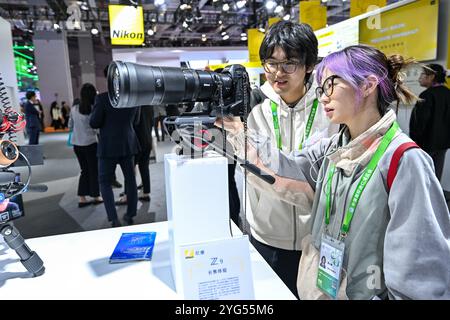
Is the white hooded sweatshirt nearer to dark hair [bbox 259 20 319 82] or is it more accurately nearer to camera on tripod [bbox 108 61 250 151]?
dark hair [bbox 259 20 319 82]

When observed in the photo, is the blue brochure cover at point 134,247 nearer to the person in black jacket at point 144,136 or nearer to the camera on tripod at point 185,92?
the camera on tripod at point 185,92

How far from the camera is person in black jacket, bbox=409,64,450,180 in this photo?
308 cm

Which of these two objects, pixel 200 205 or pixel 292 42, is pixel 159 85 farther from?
pixel 292 42

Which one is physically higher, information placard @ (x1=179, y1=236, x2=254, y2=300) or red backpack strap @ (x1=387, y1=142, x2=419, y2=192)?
red backpack strap @ (x1=387, y1=142, x2=419, y2=192)

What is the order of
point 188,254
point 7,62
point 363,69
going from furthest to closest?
1. point 7,62
2. point 363,69
3. point 188,254

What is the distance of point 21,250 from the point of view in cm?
89

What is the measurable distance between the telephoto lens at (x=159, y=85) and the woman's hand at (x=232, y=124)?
0.06 m

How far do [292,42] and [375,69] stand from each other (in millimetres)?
343

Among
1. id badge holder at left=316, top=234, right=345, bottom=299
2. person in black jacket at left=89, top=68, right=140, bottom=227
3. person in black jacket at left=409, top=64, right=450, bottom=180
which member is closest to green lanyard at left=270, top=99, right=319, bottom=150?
id badge holder at left=316, top=234, right=345, bottom=299

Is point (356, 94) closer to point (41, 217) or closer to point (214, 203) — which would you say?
point (214, 203)

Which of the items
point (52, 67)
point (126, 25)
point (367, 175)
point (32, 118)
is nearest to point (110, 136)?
point (367, 175)

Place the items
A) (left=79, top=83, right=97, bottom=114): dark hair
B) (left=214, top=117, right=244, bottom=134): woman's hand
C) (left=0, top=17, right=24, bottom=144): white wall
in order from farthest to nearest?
(left=79, top=83, right=97, bottom=114): dark hair → (left=0, top=17, right=24, bottom=144): white wall → (left=214, top=117, right=244, bottom=134): woman's hand

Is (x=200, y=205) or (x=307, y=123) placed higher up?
(x=307, y=123)

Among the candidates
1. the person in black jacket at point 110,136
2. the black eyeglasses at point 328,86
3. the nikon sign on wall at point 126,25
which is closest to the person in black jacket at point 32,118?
the nikon sign on wall at point 126,25
